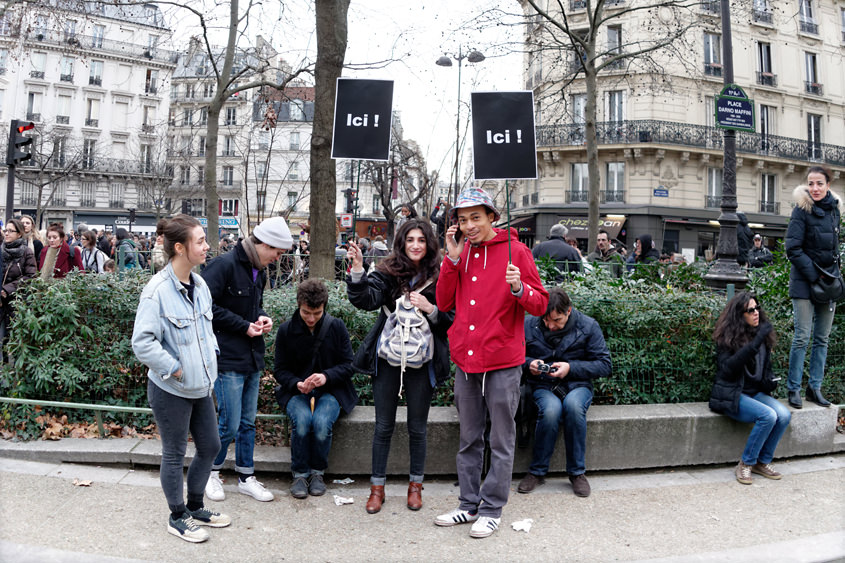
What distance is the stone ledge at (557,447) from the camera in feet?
15.2

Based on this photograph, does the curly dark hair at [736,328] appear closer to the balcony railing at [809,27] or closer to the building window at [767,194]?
the building window at [767,194]

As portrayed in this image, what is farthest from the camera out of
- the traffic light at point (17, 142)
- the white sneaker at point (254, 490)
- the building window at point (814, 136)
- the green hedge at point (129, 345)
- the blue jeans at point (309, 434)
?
the building window at point (814, 136)

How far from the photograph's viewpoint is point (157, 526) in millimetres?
3764

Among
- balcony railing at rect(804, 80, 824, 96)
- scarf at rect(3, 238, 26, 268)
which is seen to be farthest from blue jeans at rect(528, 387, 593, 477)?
balcony railing at rect(804, 80, 824, 96)

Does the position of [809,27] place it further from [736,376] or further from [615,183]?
[736,376]

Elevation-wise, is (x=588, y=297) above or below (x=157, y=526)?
above

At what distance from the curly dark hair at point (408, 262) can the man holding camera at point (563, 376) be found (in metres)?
1.03

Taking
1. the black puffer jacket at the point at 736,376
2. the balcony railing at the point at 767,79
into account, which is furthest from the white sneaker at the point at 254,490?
the balcony railing at the point at 767,79

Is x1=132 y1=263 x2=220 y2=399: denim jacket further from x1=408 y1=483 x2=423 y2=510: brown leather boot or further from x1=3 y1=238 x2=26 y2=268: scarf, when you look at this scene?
x1=3 y1=238 x2=26 y2=268: scarf

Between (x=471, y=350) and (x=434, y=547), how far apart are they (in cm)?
117

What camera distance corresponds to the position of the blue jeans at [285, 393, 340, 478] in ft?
14.3

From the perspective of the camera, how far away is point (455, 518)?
3.94 metres

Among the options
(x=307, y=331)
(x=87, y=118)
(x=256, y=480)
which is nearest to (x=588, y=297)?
(x=307, y=331)

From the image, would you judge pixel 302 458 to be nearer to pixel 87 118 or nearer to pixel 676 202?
pixel 676 202
